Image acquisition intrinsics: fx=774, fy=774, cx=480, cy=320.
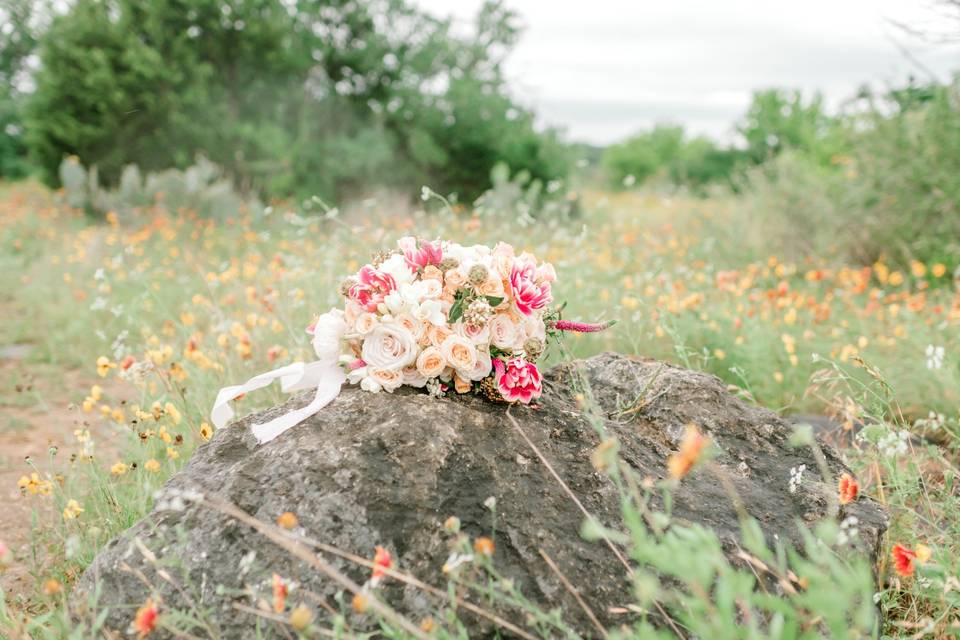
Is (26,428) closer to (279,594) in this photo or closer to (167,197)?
(279,594)

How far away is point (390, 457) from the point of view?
84.6 inches

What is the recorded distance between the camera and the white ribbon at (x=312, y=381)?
2.33m

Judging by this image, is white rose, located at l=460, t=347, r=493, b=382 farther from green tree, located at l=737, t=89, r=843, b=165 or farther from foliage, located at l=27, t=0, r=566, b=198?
green tree, located at l=737, t=89, r=843, b=165

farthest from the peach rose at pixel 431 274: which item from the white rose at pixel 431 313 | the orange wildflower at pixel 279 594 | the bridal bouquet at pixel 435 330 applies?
the orange wildflower at pixel 279 594

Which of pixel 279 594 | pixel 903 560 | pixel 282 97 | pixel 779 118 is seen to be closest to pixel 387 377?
pixel 279 594

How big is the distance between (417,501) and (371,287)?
72 centimetres

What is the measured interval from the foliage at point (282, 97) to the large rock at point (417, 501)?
1073 centimetres

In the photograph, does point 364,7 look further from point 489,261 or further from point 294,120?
point 489,261

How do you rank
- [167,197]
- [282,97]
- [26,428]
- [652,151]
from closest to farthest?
[26,428] → [167,197] → [282,97] → [652,151]

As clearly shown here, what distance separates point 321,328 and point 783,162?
799cm

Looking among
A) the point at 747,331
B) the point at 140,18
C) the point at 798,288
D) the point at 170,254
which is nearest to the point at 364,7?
the point at 140,18

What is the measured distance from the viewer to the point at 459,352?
233 centimetres

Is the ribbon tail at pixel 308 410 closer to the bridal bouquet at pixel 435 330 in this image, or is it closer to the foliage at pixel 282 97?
the bridal bouquet at pixel 435 330

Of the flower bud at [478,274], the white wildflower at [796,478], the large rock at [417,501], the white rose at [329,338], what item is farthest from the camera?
the white rose at [329,338]
